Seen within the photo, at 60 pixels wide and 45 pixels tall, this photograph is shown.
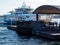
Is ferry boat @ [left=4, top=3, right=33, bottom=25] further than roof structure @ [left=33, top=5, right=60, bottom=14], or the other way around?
ferry boat @ [left=4, top=3, right=33, bottom=25]

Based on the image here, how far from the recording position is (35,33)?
46.8 meters

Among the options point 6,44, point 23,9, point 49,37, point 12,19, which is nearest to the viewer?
point 6,44

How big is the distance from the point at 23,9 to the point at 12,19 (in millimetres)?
20234

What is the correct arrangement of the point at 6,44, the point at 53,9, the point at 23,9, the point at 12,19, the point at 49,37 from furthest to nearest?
1. the point at 23,9
2. the point at 12,19
3. the point at 53,9
4. the point at 49,37
5. the point at 6,44

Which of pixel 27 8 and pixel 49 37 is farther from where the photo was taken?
pixel 27 8

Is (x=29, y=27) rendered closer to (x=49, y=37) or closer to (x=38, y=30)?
(x=38, y=30)

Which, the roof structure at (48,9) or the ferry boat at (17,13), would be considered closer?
the roof structure at (48,9)

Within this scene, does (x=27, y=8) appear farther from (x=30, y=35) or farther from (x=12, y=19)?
(x=30, y=35)

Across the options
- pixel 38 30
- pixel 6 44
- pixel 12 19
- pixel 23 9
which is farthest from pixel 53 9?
pixel 23 9

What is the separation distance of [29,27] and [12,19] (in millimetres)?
40719

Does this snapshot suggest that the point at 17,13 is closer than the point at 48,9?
No

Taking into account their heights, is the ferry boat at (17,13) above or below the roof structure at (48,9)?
below

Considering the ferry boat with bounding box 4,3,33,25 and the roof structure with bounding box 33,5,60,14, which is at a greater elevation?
the roof structure with bounding box 33,5,60,14

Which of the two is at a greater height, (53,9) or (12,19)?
(53,9)
